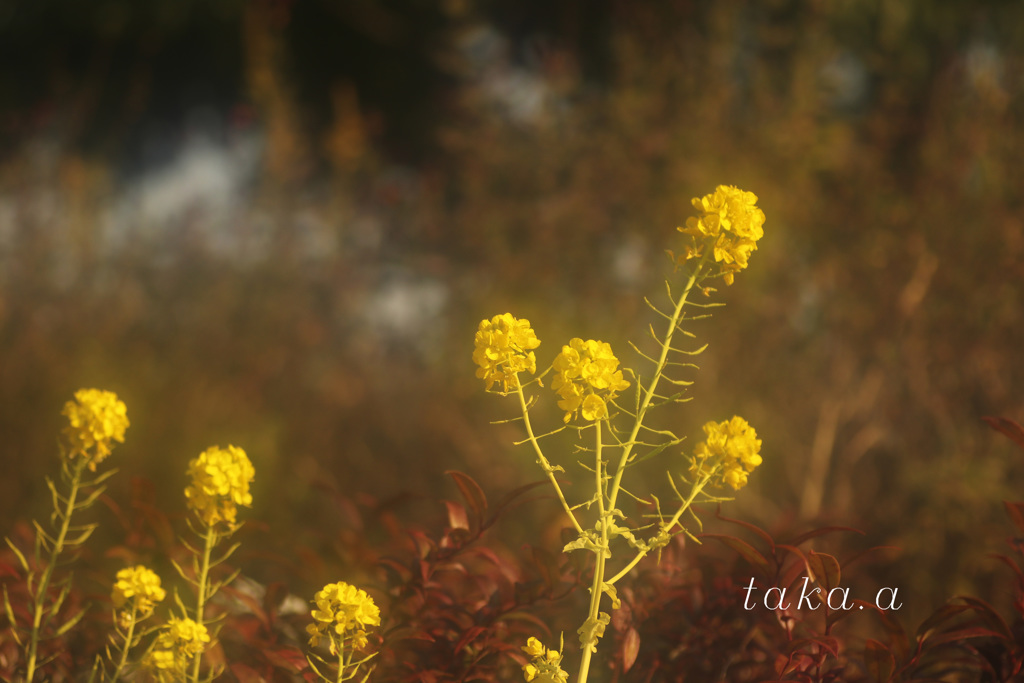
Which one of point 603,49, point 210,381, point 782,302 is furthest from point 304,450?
point 603,49

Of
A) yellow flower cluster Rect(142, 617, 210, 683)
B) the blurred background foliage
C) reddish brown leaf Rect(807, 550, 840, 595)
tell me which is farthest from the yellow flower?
the blurred background foliage

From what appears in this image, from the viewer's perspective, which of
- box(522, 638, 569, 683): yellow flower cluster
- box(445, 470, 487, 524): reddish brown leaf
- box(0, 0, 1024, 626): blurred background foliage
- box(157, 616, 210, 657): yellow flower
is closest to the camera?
box(522, 638, 569, 683): yellow flower cluster

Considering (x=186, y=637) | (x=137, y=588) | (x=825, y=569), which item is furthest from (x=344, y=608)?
(x=825, y=569)

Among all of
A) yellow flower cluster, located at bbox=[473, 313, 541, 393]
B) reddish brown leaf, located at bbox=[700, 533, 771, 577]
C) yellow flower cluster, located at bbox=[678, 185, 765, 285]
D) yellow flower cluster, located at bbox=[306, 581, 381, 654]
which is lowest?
yellow flower cluster, located at bbox=[306, 581, 381, 654]

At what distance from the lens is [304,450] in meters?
4.65

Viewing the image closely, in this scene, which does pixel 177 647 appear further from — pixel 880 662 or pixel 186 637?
pixel 880 662

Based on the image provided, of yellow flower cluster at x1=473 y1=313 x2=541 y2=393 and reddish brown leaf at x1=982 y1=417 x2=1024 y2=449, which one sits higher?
reddish brown leaf at x1=982 y1=417 x2=1024 y2=449

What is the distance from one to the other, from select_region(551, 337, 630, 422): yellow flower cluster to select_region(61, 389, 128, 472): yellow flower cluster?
80 cm

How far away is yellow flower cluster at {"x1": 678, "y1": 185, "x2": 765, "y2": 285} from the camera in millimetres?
1160

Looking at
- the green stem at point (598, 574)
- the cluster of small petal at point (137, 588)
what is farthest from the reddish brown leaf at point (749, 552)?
the cluster of small petal at point (137, 588)

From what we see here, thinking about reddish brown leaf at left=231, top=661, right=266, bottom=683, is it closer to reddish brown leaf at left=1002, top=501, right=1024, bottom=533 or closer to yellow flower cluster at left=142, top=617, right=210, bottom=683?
yellow flower cluster at left=142, top=617, right=210, bottom=683

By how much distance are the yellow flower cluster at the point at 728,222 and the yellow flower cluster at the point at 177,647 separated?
95 cm

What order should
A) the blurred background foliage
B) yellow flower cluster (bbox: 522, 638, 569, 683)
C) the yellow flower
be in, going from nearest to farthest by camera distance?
1. yellow flower cluster (bbox: 522, 638, 569, 683)
2. the yellow flower
3. the blurred background foliage

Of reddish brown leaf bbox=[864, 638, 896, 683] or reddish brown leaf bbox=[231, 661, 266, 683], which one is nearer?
reddish brown leaf bbox=[864, 638, 896, 683]
